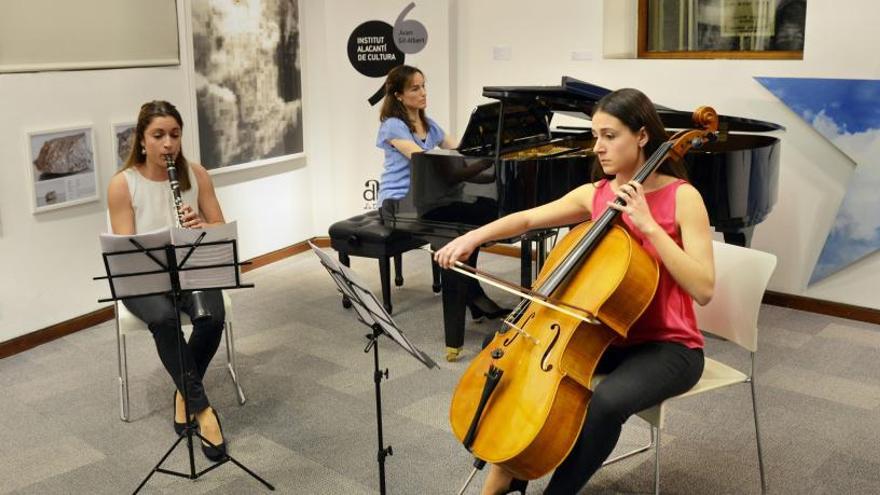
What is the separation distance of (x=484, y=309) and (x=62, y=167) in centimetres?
226

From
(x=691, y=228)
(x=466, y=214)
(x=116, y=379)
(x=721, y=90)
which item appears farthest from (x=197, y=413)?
(x=721, y=90)

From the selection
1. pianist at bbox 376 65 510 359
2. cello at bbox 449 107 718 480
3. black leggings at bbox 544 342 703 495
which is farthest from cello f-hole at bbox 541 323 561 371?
pianist at bbox 376 65 510 359

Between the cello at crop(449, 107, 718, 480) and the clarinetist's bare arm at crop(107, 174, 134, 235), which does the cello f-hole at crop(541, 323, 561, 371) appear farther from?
the clarinetist's bare arm at crop(107, 174, 134, 235)

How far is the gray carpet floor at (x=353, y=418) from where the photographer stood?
323cm

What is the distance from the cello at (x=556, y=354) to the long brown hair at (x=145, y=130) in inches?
67.5

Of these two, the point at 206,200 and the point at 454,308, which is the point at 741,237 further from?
the point at 206,200

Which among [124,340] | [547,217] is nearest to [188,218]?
[124,340]

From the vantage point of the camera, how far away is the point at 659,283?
264 cm

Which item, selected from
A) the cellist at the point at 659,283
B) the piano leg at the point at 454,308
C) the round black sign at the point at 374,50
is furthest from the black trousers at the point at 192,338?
the round black sign at the point at 374,50

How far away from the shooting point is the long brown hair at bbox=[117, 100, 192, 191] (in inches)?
144

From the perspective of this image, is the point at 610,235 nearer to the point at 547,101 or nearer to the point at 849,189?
the point at 547,101

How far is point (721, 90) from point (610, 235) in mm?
2972

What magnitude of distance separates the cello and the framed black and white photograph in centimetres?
344

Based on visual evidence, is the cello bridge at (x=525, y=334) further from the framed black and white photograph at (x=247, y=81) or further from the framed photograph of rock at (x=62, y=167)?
the framed black and white photograph at (x=247, y=81)
